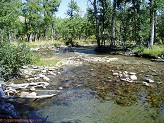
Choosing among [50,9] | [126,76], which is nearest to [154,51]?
[126,76]

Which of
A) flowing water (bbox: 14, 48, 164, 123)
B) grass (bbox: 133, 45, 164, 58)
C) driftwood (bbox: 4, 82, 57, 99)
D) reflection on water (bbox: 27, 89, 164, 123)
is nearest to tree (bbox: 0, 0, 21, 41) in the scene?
grass (bbox: 133, 45, 164, 58)

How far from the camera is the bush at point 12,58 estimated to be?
1466cm

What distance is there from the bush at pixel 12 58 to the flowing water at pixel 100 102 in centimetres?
269

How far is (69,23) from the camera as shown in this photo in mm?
61594

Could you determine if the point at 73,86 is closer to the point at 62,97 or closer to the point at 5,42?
the point at 62,97

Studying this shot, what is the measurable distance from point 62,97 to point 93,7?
97.1 ft

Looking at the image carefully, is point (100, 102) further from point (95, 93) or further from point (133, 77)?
point (133, 77)

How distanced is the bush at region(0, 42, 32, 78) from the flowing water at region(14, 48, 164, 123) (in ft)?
8.82

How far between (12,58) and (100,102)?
7268 millimetres

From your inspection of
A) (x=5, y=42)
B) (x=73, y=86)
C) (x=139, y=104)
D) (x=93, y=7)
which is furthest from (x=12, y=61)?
(x=93, y=7)

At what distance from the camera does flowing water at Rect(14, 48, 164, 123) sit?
9.39m

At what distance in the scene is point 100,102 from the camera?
1130 cm

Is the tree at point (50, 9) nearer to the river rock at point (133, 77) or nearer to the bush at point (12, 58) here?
the bush at point (12, 58)

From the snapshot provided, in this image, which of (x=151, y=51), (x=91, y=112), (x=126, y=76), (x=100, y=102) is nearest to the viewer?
(x=91, y=112)
